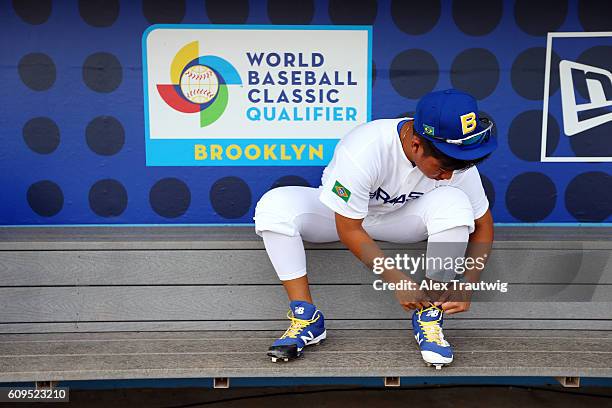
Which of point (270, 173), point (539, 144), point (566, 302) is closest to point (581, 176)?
point (539, 144)

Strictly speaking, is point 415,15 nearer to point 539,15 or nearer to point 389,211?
point 539,15

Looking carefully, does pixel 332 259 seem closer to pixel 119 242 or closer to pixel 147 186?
pixel 119 242

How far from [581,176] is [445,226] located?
3.51 feet

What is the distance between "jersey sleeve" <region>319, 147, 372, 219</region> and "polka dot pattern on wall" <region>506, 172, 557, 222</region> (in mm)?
Result: 1058

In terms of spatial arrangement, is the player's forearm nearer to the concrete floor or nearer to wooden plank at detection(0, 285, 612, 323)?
wooden plank at detection(0, 285, 612, 323)

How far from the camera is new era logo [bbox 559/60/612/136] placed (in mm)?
2531

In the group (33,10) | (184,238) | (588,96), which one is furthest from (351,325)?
(33,10)

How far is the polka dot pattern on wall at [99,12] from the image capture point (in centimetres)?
243

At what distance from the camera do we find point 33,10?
242cm

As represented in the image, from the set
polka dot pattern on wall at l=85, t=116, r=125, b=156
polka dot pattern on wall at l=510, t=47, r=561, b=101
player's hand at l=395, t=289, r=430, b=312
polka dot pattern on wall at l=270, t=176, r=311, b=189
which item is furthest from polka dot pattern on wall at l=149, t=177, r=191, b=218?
polka dot pattern on wall at l=510, t=47, r=561, b=101

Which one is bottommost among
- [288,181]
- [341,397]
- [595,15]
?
[341,397]

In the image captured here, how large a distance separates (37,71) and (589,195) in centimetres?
238

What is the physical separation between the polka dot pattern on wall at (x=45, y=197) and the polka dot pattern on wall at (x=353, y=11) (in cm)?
136

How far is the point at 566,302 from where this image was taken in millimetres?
2158
